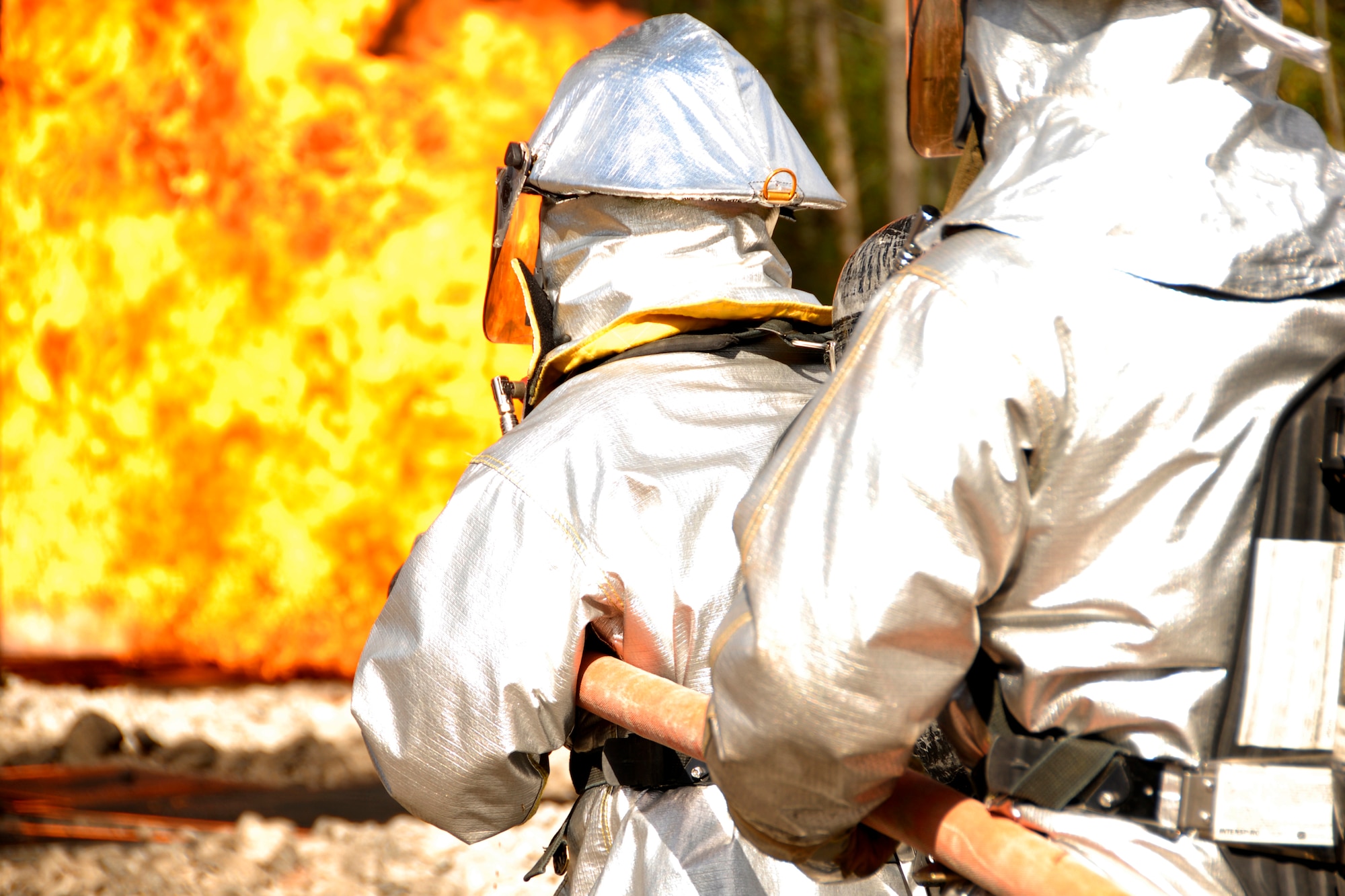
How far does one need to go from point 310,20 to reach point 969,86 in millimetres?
7349

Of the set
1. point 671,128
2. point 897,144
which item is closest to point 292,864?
point 671,128

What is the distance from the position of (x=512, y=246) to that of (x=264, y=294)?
19.4ft

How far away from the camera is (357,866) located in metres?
4.64

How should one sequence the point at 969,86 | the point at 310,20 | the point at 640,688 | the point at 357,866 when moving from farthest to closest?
the point at 310,20
the point at 357,866
the point at 640,688
the point at 969,86

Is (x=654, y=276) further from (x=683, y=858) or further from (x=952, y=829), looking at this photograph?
(x=952, y=829)

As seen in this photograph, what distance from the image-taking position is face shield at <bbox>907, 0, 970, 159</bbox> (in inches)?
64.6

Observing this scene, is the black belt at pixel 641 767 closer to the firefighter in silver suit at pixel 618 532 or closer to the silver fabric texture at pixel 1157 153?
the firefighter in silver suit at pixel 618 532

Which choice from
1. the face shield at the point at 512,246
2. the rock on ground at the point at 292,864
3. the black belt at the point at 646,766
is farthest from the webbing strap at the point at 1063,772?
the rock on ground at the point at 292,864

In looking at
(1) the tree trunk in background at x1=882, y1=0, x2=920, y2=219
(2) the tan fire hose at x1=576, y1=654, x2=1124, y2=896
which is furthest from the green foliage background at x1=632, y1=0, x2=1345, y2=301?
(2) the tan fire hose at x1=576, y1=654, x2=1124, y2=896

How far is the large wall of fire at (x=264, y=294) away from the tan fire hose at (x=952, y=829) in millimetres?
6396

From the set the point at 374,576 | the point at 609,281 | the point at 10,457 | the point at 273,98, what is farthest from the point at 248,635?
the point at 609,281

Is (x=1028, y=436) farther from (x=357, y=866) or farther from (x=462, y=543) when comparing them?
(x=357, y=866)

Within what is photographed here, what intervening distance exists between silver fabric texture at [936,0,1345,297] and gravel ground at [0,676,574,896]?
3.58 metres

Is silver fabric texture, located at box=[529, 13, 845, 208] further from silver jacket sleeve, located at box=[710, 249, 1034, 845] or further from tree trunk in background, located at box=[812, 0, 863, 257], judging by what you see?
tree trunk in background, located at box=[812, 0, 863, 257]
